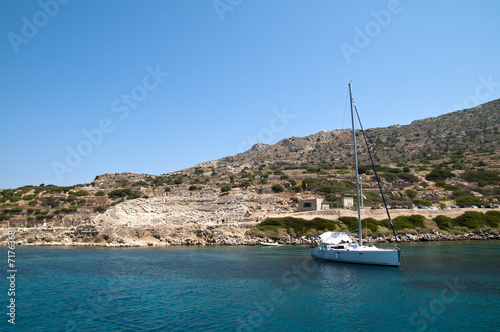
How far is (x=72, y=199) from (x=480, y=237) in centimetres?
7683

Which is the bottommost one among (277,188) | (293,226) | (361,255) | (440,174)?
(361,255)

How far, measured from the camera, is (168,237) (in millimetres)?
46844

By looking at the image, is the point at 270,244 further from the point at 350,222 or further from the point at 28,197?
the point at 28,197

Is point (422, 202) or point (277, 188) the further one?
point (277, 188)

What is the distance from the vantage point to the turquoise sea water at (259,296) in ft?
43.5

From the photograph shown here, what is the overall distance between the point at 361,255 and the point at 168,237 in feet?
98.5

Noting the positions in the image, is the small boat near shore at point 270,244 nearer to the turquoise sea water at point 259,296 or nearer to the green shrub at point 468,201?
the turquoise sea water at point 259,296

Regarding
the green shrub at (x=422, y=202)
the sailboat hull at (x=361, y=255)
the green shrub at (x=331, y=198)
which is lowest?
the sailboat hull at (x=361, y=255)

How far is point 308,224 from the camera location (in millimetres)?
46094

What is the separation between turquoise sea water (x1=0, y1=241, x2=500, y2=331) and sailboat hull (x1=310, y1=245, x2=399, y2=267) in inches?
26.8

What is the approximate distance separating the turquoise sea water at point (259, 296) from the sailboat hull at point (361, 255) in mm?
682

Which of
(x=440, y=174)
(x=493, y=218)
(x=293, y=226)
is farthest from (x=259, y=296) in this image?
(x=440, y=174)

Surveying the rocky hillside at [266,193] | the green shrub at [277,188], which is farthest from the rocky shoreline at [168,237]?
the green shrub at [277,188]

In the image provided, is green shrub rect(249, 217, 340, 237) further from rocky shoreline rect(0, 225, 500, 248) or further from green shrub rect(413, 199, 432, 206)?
green shrub rect(413, 199, 432, 206)
